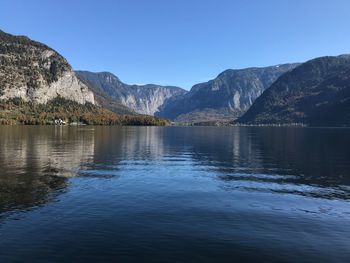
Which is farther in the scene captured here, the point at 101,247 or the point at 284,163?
the point at 284,163

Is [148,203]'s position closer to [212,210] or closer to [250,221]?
[212,210]

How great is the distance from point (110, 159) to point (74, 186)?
36.8 m

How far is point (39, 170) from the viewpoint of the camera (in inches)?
2667

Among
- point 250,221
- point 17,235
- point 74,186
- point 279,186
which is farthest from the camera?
point 279,186

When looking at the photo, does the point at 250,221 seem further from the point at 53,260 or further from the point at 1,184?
the point at 1,184

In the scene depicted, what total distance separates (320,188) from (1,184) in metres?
45.7

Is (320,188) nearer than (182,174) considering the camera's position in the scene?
Yes

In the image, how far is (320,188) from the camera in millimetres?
56531

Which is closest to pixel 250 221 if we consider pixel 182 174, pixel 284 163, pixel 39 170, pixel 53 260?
pixel 53 260

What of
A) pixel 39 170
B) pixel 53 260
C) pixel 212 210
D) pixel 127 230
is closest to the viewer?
pixel 53 260

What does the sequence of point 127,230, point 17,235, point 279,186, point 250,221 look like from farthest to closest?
point 279,186
point 250,221
point 127,230
point 17,235

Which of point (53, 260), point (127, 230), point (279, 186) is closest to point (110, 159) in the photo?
point (279, 186)

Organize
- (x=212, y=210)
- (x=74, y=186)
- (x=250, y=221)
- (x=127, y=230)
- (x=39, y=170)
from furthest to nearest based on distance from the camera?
(x=39, y=170), (x=74, y=186), (x=212, y=210), (x=250, y=221), (x=127, y=230)

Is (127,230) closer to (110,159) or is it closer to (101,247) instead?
(101,247)
